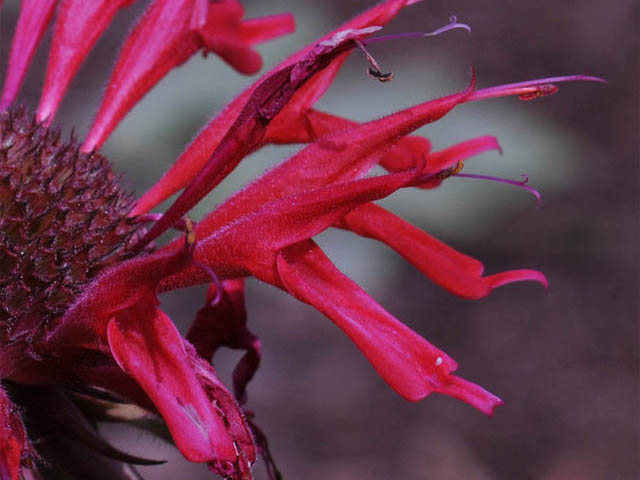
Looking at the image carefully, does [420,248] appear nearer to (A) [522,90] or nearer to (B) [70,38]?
(A) [522,90]

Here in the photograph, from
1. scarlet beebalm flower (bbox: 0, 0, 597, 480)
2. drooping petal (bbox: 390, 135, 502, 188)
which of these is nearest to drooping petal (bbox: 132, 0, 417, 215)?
scarlet beebalm flower (bbox: 0, 0, 597, 480)

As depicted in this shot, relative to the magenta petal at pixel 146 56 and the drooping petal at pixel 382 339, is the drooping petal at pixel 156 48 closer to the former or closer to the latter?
the magenta petal at pixel 146 56

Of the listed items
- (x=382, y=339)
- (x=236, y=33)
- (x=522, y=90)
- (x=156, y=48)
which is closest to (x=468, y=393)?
(x=382, y=339)

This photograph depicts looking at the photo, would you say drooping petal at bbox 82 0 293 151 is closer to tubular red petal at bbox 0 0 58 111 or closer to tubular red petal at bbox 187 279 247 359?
tubular red petal at bbox 0 0 58 111

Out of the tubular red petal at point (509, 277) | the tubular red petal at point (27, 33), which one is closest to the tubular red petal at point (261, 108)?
the tubular red petal at point (509, 277)

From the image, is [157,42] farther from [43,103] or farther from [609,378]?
[609,378]

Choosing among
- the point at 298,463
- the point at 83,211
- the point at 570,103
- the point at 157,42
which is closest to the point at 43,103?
the point at 157,42
